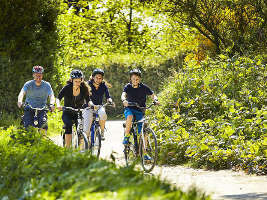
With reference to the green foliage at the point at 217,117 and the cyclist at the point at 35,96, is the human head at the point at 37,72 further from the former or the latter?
the green foliage at the point at 217,117

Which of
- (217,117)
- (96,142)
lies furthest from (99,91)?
(217,117)

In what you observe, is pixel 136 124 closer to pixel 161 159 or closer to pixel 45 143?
pixel 161 159

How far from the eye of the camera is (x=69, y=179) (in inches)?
154

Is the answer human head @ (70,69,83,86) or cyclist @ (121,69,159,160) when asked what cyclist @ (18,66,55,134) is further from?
cyclist @ (121,69,159,160)

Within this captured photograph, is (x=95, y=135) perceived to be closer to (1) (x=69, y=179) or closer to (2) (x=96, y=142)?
(2) (x=96, y=142)

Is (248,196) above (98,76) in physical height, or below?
below

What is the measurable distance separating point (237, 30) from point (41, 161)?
38.1 feet

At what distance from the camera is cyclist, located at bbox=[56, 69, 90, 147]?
873cm

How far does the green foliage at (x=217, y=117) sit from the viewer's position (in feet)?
28.6

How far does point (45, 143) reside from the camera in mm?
6027

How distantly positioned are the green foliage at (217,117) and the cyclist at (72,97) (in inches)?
81.0

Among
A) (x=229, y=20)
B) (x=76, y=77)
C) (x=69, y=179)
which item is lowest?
(x=69, y=179)

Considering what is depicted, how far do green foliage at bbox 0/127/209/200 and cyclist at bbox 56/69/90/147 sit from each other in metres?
2.70

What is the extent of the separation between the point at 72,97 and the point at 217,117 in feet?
11.3
